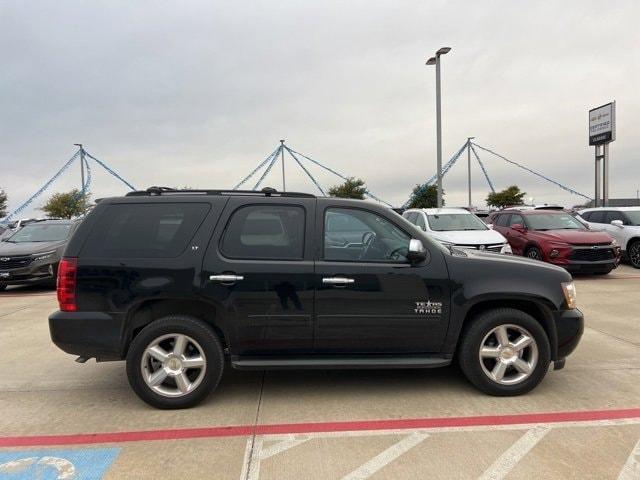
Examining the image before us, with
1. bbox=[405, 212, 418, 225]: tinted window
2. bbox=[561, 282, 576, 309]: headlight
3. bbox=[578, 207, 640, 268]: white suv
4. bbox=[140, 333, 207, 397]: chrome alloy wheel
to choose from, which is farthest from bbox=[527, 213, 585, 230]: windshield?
bbox=[140, 333, 207, 397]: chrome alloy wheel

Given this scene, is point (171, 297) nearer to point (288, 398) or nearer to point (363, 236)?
point (288, 398)

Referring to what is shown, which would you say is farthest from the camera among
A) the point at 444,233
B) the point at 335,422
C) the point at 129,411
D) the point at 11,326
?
the point at 444,233

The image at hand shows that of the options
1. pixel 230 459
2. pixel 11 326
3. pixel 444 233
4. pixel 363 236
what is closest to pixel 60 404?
pixel 230 459

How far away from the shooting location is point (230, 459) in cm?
303

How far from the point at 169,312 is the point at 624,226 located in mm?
12777

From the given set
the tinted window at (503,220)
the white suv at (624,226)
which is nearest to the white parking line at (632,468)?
the tinted window at (503,220)

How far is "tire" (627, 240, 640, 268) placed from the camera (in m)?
12.0

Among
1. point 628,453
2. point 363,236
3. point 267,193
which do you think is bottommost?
point 628,453

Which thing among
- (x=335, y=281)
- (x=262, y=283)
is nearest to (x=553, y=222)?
(x=335, y=281)

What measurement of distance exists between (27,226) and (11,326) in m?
5.79

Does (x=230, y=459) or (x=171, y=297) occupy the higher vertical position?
(x=171, y=297)

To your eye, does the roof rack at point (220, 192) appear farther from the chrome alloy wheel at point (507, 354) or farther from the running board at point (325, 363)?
the chrome alloy wheel at point (507, 354)

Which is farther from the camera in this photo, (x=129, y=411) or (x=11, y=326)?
(x=11, y=326)

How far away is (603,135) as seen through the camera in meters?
25.6
